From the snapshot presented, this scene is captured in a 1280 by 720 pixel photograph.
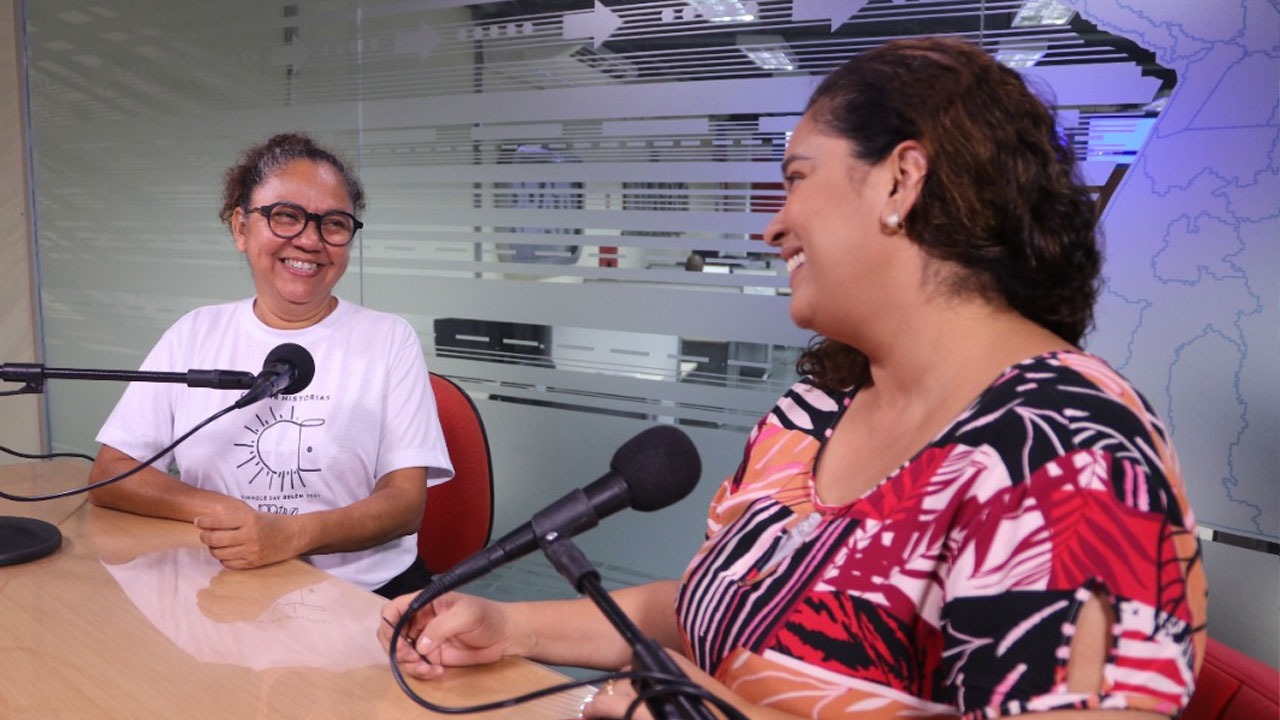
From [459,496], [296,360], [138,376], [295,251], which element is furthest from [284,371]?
[459,496]

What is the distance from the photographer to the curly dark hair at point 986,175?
3.02 feet

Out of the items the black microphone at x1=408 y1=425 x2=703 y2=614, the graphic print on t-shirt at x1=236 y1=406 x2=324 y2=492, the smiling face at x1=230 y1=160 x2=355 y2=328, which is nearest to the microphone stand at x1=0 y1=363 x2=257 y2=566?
the graphic print on t-shirt at x1=236 y1=406 x2=324 y2=492

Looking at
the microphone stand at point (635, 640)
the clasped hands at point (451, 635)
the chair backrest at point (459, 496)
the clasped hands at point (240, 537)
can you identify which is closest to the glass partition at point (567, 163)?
the chair backrest at point (459, 496)

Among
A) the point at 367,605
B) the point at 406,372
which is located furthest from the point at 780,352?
the point at 367,605

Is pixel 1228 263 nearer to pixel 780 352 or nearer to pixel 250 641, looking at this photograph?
A: pixel 780 352

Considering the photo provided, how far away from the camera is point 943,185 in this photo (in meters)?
0.92

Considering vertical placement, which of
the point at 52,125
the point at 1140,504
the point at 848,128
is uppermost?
the point at 52,125

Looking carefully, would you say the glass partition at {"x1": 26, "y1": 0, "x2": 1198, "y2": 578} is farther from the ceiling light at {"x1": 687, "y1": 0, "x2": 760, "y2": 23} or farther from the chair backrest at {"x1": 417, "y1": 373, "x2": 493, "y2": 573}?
the chair backrest at {"x1": 417, "y1": 373, "x2": 493, "y2": 573}

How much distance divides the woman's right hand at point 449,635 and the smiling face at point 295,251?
98 cm

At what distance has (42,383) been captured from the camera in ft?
4.61

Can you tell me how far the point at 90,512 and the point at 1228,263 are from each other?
222 centimetres

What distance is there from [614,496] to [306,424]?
123cm

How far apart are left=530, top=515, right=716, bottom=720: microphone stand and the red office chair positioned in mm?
517

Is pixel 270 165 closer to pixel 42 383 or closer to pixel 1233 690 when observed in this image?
pixel 42 383
